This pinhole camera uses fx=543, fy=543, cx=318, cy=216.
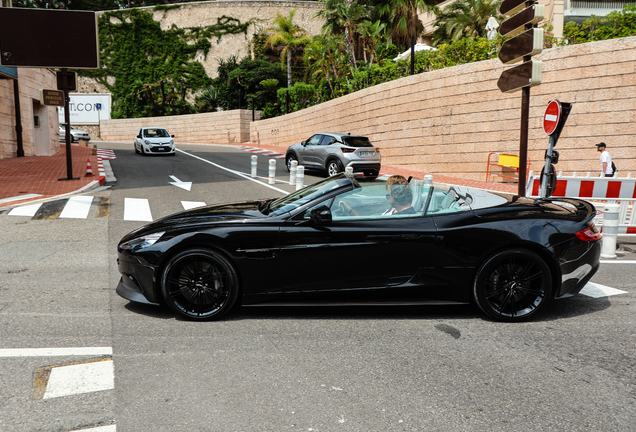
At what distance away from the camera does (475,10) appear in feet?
111

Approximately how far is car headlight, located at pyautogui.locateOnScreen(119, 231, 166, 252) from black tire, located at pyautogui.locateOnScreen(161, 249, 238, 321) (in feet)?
0.87

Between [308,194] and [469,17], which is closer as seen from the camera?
[308,194]

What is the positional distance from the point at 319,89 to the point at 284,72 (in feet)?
52.6

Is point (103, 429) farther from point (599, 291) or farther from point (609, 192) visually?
point (609, 192)

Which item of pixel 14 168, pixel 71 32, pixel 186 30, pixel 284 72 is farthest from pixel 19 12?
pixel 186 30

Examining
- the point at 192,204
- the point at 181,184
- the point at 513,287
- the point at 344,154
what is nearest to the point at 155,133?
the point at 181,184

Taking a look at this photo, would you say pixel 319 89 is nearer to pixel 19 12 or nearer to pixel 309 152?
pixel 309 152

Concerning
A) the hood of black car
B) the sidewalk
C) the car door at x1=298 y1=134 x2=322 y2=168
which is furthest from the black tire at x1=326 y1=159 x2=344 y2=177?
the hood of black car

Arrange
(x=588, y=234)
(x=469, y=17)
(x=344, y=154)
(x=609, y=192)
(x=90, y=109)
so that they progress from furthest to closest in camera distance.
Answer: (x=90, y=109)
(x=469, y=17)
(x=344, y=154)
(x=609, y=192)
(x=588, y=234)

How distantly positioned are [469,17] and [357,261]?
33356mm

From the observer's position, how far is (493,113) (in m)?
18.5

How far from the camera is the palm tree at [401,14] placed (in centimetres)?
3441

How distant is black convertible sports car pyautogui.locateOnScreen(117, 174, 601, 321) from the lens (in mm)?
4879

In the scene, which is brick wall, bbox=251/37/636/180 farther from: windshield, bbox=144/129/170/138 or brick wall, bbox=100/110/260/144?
brick wall, bbox=100/110/260/144
